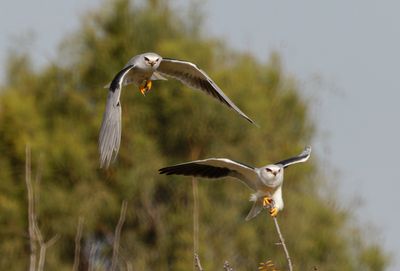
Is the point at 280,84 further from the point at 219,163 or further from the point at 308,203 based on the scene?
the point at 219,163

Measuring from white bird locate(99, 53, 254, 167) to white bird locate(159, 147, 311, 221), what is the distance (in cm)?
33

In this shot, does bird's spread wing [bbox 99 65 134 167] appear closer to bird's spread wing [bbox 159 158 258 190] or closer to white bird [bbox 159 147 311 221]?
white bird [bbox 159 147 311 221]

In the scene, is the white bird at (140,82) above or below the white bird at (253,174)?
above

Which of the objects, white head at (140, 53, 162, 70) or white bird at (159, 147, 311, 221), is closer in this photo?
white bird at (159, 147, 311, 221)

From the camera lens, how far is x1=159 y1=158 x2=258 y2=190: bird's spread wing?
9.61m

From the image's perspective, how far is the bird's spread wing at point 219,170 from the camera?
961cm

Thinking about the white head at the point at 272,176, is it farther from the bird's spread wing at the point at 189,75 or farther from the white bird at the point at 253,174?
the bird's spread wing at the point at 189,75

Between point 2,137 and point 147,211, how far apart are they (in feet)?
8.80

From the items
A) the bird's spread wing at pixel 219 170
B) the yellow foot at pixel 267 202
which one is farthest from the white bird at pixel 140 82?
the yellow foot at pixel 267 202

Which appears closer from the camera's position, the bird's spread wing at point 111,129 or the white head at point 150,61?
the bird's spread wing at point 111,129

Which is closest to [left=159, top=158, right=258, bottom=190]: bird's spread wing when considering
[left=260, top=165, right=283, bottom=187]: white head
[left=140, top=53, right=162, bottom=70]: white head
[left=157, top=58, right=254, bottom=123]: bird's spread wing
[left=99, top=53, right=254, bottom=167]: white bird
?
[left=260, top=165, right=283, bottom=187]: white head

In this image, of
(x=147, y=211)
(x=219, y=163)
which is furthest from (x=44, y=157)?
(x=219, y=163)

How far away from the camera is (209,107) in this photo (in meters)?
22.2

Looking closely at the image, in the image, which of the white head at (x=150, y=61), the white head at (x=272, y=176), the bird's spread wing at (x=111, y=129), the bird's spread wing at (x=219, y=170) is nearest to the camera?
the bird's spread wing at (x=111, y=129)
